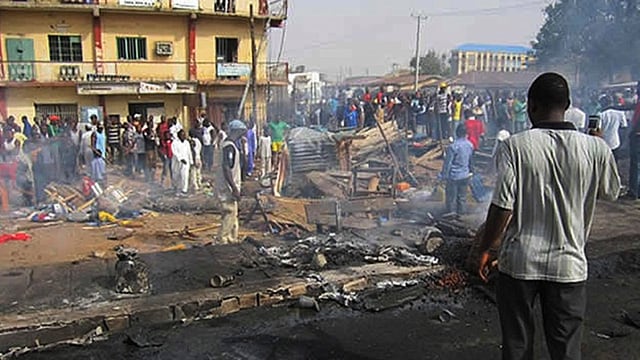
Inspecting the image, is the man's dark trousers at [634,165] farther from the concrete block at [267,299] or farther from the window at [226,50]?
the window at [226,50]

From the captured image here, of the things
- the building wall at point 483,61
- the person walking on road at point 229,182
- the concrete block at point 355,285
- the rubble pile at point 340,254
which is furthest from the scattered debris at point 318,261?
the building wall at point 483,61

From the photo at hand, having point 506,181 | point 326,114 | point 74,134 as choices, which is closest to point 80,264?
point 506,181

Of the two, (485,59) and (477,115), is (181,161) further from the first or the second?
(485,59)

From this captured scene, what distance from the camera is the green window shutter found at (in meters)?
23.6

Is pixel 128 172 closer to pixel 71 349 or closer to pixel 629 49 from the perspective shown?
pixel 71 349

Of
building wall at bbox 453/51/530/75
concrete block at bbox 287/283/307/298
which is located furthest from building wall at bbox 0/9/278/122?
building wall at bbox 453/51/530/75

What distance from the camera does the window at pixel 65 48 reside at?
24562 millimetres

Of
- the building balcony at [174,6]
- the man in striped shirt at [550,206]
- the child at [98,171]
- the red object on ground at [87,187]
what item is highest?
the building balcony at [174,6]

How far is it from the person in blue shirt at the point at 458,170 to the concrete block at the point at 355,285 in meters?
3.45

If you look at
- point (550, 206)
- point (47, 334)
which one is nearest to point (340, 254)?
point (47, 334)

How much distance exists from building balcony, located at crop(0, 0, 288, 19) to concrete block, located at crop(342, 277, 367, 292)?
74.0 ft

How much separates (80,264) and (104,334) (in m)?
1.96

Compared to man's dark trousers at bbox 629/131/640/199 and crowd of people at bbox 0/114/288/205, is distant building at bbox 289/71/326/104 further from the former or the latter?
man's dark trousers at bbox 629/131/640/199

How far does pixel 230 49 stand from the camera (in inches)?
1101
